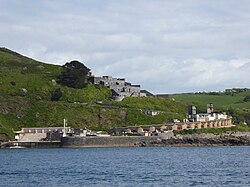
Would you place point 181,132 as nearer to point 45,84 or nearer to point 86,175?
point 45,84

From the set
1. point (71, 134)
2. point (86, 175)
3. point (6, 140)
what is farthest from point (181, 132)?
point (86, 175)

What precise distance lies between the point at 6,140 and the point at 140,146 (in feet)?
95.1

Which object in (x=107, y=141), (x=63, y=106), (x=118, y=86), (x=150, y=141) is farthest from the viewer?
(x=118, y=86)

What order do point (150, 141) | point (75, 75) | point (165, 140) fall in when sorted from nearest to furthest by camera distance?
1. point (150, 141)
2. point (165, 140)
3. point (75, 75)

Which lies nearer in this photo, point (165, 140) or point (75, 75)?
point (165, 140)

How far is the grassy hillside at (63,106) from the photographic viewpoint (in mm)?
152375

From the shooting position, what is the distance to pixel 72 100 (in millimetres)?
168000

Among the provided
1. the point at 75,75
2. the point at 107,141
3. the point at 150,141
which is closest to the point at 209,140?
the point at 150,141

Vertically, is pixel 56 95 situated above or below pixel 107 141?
above

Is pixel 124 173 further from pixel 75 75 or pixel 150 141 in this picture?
pixel 75 75

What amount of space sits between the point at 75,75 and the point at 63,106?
1778cm

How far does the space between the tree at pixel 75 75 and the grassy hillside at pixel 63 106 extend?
1838 millimetres

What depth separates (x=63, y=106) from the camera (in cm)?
15938

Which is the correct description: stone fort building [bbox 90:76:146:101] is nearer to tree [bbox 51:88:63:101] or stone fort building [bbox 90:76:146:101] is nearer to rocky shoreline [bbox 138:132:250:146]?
tree [bbox 51:88:63:101]
